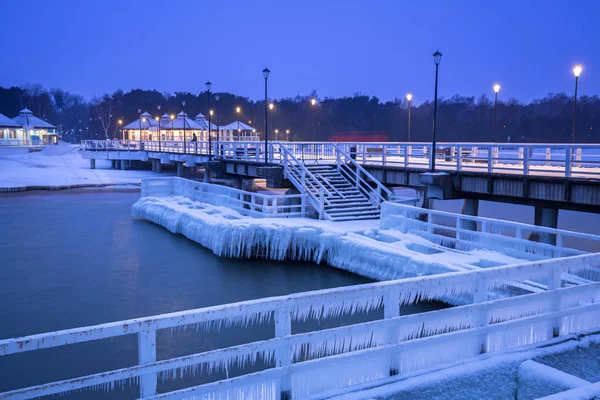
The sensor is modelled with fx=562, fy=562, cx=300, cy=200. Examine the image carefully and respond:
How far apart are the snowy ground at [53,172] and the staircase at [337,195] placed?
2947 cm

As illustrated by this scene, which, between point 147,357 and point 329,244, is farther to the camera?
point 329,244

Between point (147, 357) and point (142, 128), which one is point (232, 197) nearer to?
point (147, 357)

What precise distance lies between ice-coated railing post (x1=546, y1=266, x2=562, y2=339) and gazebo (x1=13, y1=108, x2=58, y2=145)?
84.5 metres

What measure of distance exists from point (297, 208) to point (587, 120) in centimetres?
6781

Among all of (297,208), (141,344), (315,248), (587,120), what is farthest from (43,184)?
(587,120)

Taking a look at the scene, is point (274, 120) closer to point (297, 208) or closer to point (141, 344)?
point (297, 208)

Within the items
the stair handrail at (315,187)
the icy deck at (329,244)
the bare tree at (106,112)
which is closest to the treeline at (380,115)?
the bare tree at (106,112)

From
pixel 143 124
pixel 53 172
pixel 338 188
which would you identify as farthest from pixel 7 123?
pixel 338 188

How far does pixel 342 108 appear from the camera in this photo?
113 m

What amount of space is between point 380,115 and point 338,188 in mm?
87087

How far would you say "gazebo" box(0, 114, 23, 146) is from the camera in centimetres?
7703

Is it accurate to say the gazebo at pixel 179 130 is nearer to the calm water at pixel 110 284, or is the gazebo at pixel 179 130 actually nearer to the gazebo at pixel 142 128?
the gazebo at pixel 142 128

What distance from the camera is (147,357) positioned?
422 cm

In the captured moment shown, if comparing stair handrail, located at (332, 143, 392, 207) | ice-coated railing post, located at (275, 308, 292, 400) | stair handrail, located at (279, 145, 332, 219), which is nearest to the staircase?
stair handrail, located at (279, 145, 332, 219)
